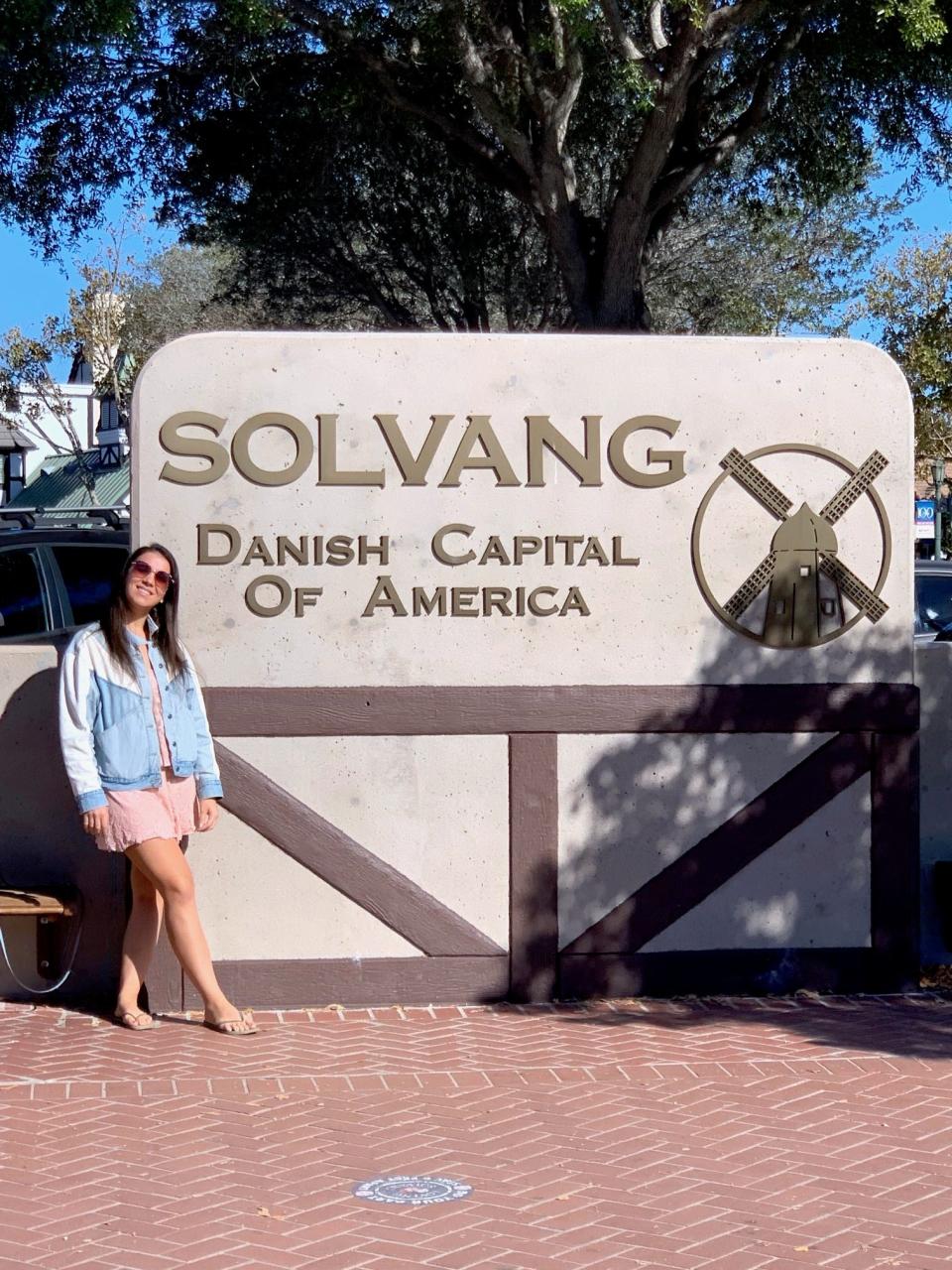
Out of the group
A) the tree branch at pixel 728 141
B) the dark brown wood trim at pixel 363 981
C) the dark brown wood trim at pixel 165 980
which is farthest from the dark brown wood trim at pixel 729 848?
the tree branch at pixel 728 141

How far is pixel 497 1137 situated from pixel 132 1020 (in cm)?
209

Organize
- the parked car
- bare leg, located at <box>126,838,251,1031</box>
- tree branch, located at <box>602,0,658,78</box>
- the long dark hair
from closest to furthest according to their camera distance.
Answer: bare leg, located at <box>126,838,251,1031</box>, the long dark hair, tree branch, located at <box>602,0,658,78</box>, the parked car

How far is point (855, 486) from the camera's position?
24.8 ft

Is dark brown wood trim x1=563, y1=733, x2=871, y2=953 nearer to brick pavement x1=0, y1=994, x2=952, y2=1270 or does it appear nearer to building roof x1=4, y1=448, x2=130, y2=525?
brick pavement x1=0, y1=994, x2=952, y2=1270

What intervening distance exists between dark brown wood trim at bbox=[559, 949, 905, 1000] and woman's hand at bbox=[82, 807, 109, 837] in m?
2.11

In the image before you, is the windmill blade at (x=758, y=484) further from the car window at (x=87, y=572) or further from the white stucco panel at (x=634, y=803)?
the car window at (x=87, y=572)

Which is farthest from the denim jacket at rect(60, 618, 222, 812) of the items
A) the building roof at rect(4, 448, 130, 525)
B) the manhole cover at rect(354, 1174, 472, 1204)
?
the building roof at rect(4, 448, 130, 525)

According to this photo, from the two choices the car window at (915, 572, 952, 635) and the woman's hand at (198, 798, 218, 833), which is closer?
the woman's hand at (198, 798, 218, 833)

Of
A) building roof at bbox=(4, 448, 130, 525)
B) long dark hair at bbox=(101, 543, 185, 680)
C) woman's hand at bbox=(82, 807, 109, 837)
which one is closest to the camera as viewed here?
woman's hand at bbox=(82, 807, 109, 837)

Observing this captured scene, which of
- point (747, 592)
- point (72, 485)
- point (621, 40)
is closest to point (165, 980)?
point (747, 592)

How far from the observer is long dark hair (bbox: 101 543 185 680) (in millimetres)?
6816

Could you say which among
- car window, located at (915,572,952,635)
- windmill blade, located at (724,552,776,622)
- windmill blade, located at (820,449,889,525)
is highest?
windmill blade, located at (820,449,889,525)

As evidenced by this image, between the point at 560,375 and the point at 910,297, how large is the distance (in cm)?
3077

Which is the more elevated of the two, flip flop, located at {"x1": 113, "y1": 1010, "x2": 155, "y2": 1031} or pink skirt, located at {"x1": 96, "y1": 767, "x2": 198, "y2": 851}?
pink skirt, located at {"x1": 96, "y1": 767, "x2": 198, "y2": 851}
